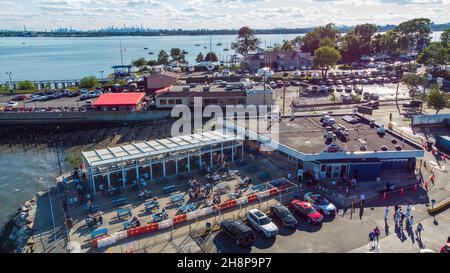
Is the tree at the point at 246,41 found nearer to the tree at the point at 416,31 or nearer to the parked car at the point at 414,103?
the tree at the point at 416,31

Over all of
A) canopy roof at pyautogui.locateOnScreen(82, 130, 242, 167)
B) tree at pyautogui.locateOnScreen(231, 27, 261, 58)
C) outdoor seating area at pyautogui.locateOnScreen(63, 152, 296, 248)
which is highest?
tree at pyautogui.locateOnScreen(231, 27, 261, 58)

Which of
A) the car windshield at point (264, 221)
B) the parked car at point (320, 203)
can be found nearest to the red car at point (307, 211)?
the parked car at point (320, 203)

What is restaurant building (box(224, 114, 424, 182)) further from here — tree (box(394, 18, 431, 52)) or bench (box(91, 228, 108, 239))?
tree (box(394, 18, 431, 52))

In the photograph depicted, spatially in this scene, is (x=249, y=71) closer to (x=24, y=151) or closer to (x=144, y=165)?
(x=24, y=151)

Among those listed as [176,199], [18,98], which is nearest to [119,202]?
[176,199]

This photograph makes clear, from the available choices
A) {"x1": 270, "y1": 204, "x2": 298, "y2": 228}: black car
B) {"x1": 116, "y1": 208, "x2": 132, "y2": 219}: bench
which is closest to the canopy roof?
{"x1": 116, "y1": 208, "x2": 132, "y2": 219}: bench

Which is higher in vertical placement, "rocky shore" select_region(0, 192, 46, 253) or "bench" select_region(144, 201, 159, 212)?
"bench" select_region(144, 201, 159, 212)

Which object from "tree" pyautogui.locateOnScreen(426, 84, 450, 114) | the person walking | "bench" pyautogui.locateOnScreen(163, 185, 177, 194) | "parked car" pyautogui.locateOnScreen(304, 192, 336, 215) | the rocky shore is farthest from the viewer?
"tree" pyautogui.locateOnScreen(426, 84, 450, 114)
